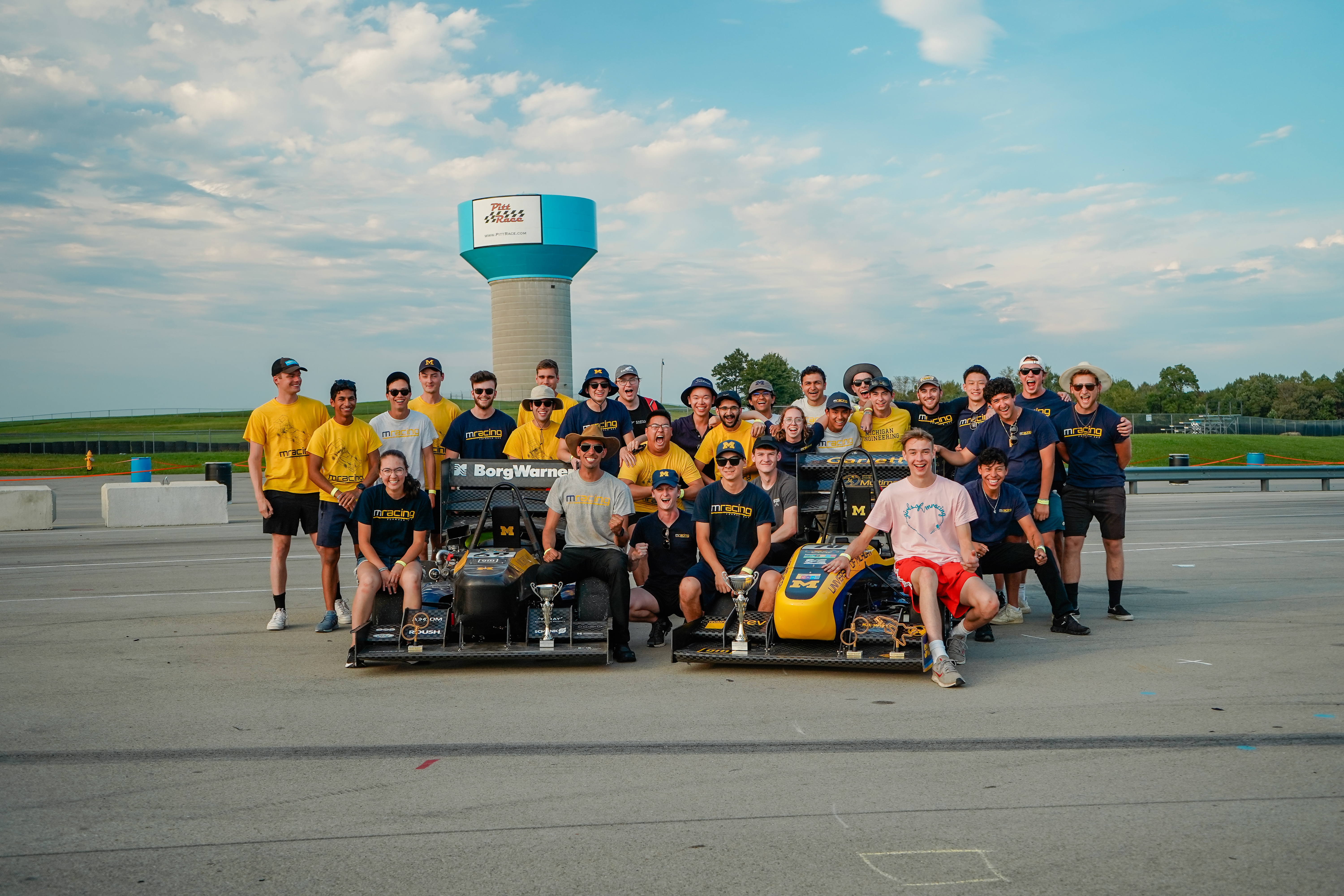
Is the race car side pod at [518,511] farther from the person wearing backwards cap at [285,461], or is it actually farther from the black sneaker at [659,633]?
the person wearing backwards cap at [285,461]

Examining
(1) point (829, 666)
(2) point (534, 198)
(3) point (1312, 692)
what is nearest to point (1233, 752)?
(3) point (1312, 692)

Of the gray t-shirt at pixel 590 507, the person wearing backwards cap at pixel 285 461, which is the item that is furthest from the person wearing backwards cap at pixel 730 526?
the person wearing backwards cap at pixel 285 461

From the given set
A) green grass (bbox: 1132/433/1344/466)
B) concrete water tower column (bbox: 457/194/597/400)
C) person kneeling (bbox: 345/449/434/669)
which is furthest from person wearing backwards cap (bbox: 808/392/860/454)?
concrete water tower column (bbox: 457/194/597/400)

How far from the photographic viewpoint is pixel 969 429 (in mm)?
9750

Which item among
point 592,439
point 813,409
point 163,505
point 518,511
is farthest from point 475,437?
point 163,505

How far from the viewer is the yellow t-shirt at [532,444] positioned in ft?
32.4

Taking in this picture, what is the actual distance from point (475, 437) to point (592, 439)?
2356 mm

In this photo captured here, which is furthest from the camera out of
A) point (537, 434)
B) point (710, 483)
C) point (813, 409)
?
point (813, 409)

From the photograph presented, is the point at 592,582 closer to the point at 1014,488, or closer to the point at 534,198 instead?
the point at 1014,488

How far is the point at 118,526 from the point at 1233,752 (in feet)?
65.4

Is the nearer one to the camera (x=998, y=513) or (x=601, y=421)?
(x=998, y=513)

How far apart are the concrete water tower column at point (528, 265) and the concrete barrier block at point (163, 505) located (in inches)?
1890

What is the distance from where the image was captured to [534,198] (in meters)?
69.0

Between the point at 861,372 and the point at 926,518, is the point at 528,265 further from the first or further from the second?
the point at 926,518
